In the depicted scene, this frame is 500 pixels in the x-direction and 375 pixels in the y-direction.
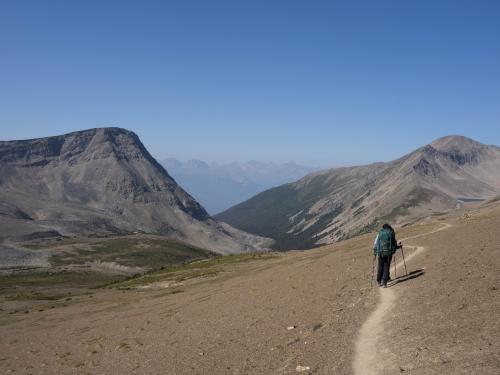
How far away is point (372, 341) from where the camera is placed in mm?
20859

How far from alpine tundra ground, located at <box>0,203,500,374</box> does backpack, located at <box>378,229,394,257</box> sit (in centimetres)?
244

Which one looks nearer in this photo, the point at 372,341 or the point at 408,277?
the point at 372,341

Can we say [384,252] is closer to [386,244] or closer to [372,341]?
[386,244]

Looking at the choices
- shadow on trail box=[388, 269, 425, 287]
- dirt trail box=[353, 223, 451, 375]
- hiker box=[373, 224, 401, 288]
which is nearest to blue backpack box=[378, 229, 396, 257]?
hiker box=[373, 224, 401, 288]

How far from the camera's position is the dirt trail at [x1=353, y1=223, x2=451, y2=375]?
1803 cm

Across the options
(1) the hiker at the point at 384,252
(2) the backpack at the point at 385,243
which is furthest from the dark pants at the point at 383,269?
(2) the backpack at the point at 385,243

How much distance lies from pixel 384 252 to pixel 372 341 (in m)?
11.5

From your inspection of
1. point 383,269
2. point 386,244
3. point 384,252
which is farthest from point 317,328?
point 386,244

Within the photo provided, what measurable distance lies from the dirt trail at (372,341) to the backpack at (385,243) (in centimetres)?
357

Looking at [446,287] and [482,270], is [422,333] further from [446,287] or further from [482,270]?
[482,270]

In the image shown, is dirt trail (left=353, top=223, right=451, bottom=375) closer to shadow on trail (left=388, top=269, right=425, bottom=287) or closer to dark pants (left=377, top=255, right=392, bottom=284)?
dark pants (left=377, top=255, right=392, bottom=284)

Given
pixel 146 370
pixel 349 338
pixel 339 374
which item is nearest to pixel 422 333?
pixel 349 338

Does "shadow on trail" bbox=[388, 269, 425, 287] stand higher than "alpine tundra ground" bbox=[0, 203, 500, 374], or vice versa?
"shadow on trail" bbox=[388, 269, 425, 287]

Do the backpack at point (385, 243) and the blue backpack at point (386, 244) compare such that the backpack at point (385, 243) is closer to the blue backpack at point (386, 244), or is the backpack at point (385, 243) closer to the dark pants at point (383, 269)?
the blue backpack at point (386, 244)
